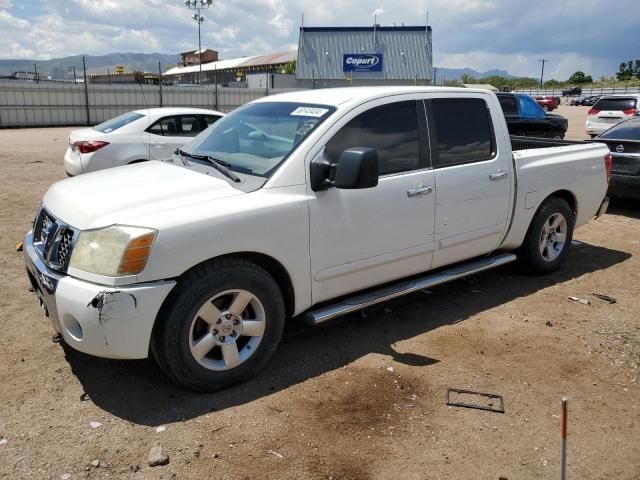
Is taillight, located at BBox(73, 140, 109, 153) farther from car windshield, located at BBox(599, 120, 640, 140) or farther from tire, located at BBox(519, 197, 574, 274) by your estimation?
car windshield, located at BBox(599, 120, 640, 140)

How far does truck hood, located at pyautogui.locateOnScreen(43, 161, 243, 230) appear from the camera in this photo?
3.26 metres

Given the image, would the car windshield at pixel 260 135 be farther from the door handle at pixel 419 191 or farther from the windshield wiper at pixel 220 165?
the door handle at pixel 419 191

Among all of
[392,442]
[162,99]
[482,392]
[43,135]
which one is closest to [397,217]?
[482,392]

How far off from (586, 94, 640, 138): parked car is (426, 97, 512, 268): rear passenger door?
15.0 metres

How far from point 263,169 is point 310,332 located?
55.3 inches

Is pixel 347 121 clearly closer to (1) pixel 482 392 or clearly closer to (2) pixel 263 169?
(2) pixel 263 169

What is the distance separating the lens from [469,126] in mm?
4738

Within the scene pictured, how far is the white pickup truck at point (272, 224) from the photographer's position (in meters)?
3.15

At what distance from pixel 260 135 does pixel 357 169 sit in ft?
3.27

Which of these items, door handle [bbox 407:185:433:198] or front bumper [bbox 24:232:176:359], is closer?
front bumper [bbox 24:232:176:359]

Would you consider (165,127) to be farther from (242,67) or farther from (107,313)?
(242,67)

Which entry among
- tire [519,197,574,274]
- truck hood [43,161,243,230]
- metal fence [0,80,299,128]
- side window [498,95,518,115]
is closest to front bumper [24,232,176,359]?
truck hood [43,161,243,230]

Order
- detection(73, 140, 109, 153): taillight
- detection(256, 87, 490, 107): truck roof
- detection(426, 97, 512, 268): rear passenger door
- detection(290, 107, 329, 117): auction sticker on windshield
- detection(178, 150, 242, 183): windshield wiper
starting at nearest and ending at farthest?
detection(178, 150, 242, 183): windshield wiper, detection(290, 107, 329, 117): auction sticker on windshield, detection(256, 87, 490, 107): truck roof, detection(426, 97, 512, 268): rear passenger door, detection(73, 140, 109, 153): taillight

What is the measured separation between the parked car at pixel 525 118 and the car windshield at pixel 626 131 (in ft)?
18.7
